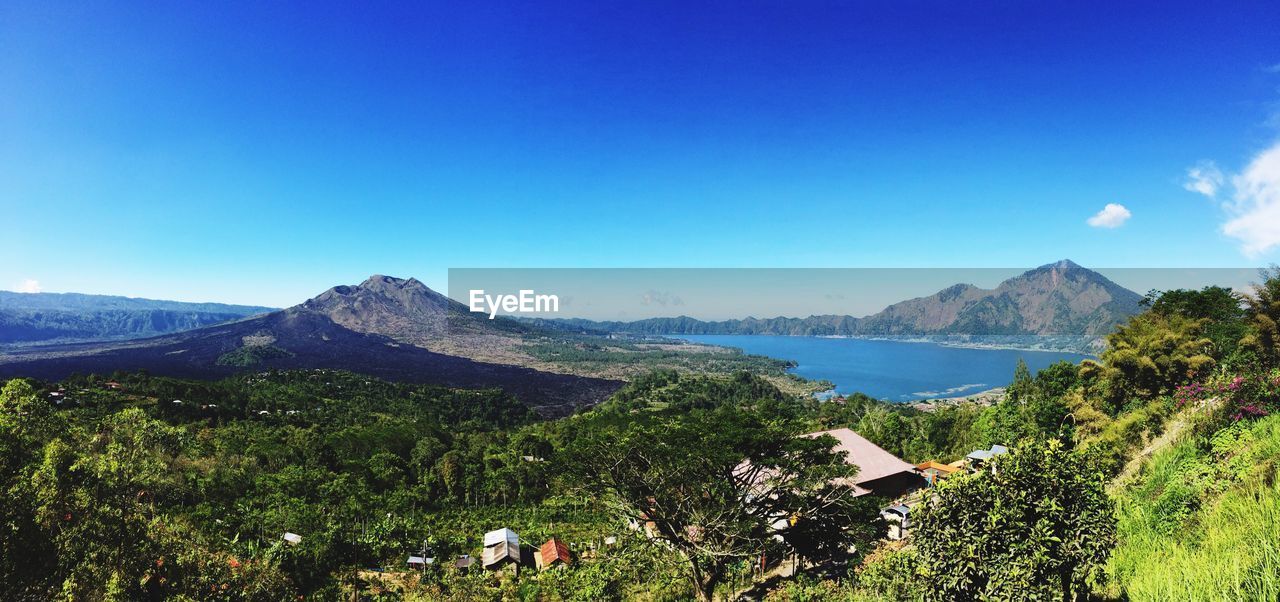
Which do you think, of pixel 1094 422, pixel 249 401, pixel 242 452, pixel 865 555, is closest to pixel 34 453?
pixel 865 555

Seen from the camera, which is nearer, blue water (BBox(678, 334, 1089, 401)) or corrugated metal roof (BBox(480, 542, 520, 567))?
corrugated metal roof (BBox(480, 542, 520, 567))

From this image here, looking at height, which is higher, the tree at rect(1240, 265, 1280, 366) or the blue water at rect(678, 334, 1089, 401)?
the tree at rect(1240, 265, 1280, 366)

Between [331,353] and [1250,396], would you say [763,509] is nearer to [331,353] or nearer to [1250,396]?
[1250,396]

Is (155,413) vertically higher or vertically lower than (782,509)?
lower

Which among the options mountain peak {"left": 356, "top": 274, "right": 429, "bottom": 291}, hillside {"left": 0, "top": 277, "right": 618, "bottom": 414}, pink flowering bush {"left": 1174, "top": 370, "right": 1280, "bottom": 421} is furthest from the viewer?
mountain peak {"left": 356, "top": 274, "right": 429, "bottom": 291}

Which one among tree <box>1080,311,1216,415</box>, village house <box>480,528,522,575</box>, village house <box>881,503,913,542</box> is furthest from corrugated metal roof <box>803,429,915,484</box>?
village house <box>480,528,522,575</box>

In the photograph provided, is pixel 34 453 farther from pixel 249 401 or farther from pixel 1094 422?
pixel 249 401

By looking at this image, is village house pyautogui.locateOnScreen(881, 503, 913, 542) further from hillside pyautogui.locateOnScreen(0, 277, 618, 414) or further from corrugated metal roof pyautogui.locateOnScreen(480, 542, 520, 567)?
hillside pyautogui.locateOnScreen(0, 277, 618, 414)
